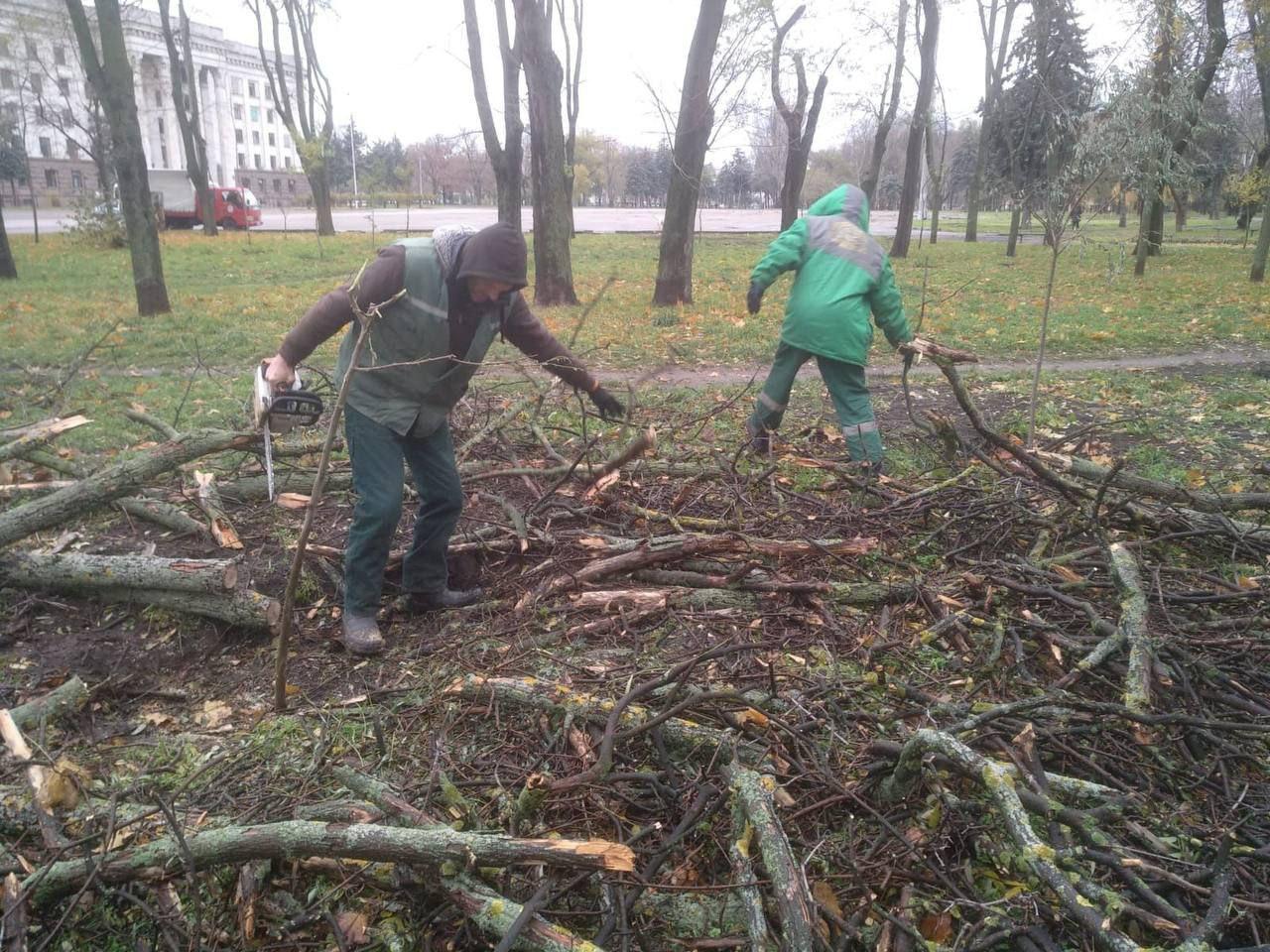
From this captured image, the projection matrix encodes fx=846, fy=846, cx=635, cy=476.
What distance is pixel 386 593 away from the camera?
3797 millimetres

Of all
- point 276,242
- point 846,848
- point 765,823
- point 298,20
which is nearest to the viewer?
point 765,823

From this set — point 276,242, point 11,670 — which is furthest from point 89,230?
point 11,670

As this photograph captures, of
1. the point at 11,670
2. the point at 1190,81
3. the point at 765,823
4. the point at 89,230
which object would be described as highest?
the point at 1190,81

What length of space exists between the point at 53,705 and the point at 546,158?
32.0 feet

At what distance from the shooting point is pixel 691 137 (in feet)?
36.0

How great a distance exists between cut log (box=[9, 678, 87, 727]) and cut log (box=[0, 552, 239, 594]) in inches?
21.8

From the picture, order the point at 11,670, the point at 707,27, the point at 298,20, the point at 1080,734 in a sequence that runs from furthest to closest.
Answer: the point at 298,20 → the point at 707,27 → the point at 11,670 → the point at 1080,734

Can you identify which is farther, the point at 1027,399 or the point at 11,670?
the point at 1027,399

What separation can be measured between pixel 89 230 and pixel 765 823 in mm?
A: 25503

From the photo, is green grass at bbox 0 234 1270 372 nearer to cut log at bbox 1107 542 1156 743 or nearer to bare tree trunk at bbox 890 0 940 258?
bare tree trunk at bbox 890 0 940 258

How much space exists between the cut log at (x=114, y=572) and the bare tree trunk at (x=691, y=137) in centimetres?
898

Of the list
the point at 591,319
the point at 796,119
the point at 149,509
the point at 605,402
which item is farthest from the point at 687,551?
the point at 796,119

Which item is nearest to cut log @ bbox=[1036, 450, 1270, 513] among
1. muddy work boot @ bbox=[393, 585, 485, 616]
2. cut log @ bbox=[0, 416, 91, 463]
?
muddy work boot @ bbox=[393, 585, 485, 616]

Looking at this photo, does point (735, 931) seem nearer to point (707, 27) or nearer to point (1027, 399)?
point (1027, 399)
